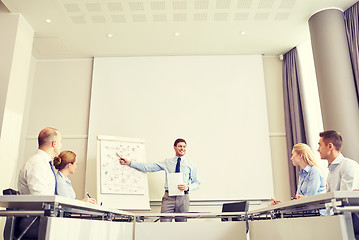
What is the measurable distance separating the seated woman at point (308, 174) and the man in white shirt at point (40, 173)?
86.6 inches

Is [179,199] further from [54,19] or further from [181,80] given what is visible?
[54,19]

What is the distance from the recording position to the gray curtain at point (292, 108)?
471 cm

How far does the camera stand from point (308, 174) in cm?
318

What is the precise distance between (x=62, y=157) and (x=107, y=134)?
1.88m

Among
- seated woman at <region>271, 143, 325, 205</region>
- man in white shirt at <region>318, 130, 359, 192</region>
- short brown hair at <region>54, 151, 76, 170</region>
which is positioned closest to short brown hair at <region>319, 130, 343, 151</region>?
man in white shirt at <region>318, 130, 359, 192</region>

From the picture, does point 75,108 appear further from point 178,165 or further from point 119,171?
point 178,165

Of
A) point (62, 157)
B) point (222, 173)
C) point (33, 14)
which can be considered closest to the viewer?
point (62, 157)

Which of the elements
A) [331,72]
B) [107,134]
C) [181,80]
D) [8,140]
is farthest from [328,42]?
[8,140]

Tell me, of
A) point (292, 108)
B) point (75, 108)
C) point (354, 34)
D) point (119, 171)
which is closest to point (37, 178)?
point (119, 171)

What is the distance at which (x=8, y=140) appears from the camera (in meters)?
4.02

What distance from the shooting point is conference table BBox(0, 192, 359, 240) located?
1.44 m

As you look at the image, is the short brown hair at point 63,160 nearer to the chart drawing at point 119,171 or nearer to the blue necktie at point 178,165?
the chart drawing at point 119,171

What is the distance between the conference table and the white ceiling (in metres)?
2.61

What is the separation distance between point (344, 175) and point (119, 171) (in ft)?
9.57
